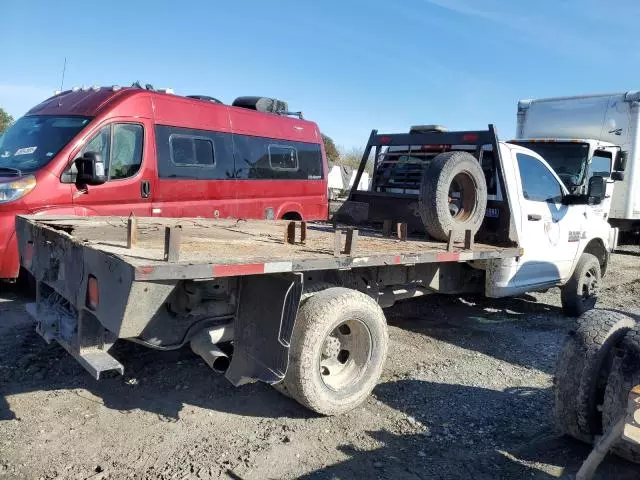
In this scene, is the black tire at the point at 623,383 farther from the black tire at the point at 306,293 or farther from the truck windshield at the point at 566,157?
the truck windshield at the point at 566,157

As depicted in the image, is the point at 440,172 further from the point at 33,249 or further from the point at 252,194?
the point at 252,194

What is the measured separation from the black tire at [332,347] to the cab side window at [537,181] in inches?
113

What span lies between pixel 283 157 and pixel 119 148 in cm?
294

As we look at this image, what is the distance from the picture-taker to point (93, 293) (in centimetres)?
314

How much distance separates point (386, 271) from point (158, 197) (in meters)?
3.65

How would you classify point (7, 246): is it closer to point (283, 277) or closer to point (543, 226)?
point (283, 277)

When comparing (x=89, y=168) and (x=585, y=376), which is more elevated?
(x=89, y=168)

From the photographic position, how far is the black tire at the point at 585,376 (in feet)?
10.6

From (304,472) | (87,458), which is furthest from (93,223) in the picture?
(304,472)

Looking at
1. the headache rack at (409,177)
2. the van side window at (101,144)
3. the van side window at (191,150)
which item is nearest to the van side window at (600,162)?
the headache rack at (409,177)

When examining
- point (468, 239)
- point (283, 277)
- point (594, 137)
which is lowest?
point (283, 277)

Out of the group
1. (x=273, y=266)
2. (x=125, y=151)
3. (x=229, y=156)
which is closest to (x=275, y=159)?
(x=229, y=156)

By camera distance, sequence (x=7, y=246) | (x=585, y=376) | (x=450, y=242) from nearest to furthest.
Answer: (x=585, y=376) → (x=450, y=242) → (x=7, y=246)

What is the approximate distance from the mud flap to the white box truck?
5.79 m
